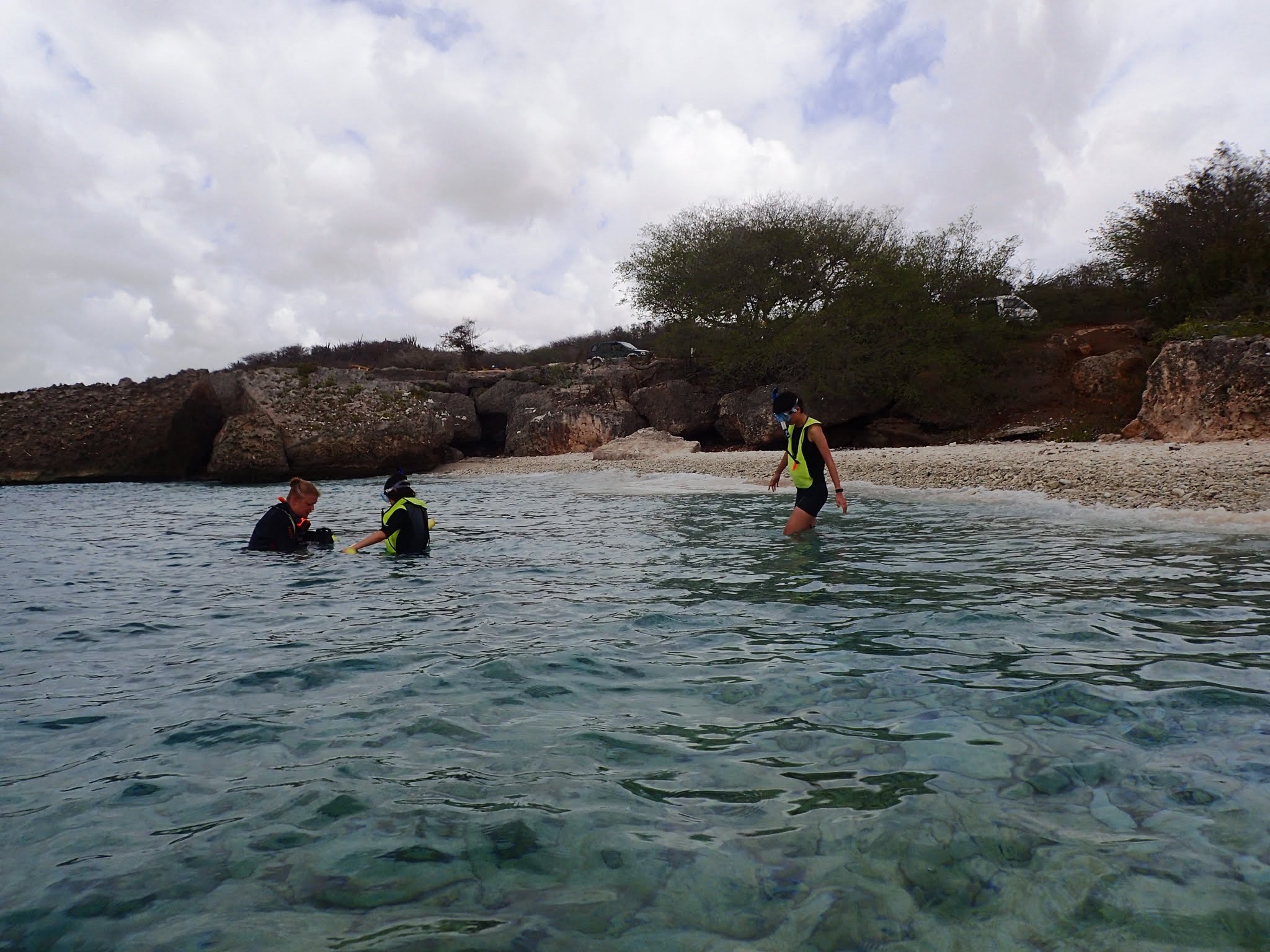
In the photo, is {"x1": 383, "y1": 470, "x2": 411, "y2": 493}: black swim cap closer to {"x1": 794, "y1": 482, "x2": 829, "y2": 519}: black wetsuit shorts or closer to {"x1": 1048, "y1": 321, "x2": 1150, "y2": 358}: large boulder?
{"x1": 794, "y1": 482, "x2": 829, "y2": 519}: black wetsuit shorts

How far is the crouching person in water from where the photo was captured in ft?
30.7

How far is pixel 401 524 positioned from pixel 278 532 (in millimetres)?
1786

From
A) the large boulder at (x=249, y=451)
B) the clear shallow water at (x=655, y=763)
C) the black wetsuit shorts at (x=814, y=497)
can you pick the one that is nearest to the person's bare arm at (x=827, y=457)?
the black wetsuit shorts at (x=814, y=497)

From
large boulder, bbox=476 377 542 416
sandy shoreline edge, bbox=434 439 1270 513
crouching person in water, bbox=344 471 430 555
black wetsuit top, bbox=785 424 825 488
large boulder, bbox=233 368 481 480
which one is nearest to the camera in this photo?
crouching person in water, bbox=344 471 430 555

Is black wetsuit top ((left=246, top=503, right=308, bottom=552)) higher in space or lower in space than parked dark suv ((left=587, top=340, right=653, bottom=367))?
lower

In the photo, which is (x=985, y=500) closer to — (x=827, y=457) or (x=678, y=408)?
(x=827, y=457)

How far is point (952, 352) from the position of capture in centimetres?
2617

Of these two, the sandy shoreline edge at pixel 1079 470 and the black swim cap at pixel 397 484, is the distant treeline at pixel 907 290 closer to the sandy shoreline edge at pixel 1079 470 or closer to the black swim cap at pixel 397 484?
the sandy shoreline edge at pixel 1079 470

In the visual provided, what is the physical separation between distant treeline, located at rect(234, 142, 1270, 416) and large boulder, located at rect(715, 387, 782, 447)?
1346 mm

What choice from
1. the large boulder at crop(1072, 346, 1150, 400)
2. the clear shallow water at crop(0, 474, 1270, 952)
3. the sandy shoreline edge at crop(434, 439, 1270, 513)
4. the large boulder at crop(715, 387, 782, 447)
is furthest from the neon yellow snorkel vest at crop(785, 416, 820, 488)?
the large boulder at crop(1072, 346, 1150, 400)

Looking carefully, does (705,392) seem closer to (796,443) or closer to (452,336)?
(452,336)

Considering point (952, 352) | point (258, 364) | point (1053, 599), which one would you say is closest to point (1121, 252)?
point (952, 352)

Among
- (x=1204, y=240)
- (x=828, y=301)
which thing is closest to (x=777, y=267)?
A: (x=828, y=301)

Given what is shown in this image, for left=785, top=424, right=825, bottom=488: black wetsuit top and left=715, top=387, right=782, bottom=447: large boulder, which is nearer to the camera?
left=785, top=424, right=825, bottom=488: black wetsuit top
